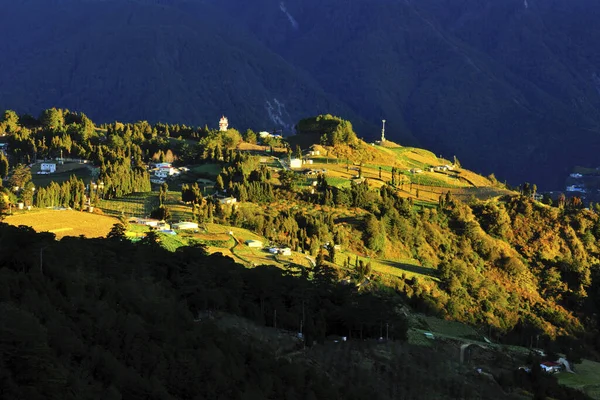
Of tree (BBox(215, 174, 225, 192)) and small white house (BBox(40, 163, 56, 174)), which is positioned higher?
small white house (BBox(40, 163, 56, 174))

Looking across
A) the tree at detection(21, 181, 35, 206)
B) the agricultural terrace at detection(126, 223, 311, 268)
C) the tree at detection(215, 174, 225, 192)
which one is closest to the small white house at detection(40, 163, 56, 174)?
the tree at detection(21, 181, 35, 206)

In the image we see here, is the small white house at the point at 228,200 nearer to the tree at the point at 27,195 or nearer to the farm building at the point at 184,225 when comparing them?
the farm building at the point at 184,225

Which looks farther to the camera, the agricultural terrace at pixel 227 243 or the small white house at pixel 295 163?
the small white house at pixel 295 163

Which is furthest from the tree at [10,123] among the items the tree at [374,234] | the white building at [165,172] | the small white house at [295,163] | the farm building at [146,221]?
the tree at [374,234]

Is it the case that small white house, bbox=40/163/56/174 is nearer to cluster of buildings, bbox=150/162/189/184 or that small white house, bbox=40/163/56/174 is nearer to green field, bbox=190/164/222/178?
cluster of buildings, bbox=150/162/189/184

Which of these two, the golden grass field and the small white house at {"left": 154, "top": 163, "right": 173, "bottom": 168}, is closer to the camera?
the golden grass field

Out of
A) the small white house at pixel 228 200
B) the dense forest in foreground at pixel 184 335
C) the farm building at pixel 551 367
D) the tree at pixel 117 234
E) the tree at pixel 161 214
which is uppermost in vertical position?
the small white house at pixel 228 200

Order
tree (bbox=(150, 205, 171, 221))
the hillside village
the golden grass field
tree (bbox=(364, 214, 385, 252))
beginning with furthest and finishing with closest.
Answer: tree (bbox=(364, 214, 385, 252)) < tree (bbox=(150, 205, 171, 221)) < the hillside village < the golden grass field

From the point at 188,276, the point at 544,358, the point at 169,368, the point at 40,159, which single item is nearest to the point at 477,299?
the point at 544,358

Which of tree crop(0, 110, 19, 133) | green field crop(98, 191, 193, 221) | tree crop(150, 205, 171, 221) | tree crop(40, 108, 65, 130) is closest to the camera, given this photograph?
tree crop(150, 205, 171, 221)
